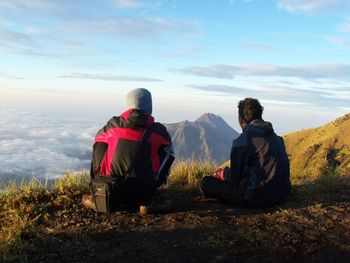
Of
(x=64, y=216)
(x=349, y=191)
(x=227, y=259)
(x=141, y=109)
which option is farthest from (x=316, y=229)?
(x=64, y=216)

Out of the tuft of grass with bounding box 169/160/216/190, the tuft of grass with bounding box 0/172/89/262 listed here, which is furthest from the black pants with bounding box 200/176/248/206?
the tuft of grass with bounding box 0/172/89/262

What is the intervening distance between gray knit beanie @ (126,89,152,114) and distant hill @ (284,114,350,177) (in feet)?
115

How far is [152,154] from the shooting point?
667cm

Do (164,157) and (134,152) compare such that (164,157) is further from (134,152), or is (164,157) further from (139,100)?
(139,100)

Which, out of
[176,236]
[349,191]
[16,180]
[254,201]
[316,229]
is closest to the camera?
[176,236]

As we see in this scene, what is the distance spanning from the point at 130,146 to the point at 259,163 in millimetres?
1960

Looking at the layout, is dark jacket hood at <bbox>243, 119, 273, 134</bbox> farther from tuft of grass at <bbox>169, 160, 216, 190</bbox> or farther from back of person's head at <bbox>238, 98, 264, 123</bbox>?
tuft of grass at <bbox>169, 160, 216, 190</bbox>

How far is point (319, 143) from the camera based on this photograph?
4934 centimetres

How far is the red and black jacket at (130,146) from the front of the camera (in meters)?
6.52

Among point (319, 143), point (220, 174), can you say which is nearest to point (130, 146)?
point (220, 174)

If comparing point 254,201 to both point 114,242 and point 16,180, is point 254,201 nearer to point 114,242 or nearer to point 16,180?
point 114,242

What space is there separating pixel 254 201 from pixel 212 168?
2.17m

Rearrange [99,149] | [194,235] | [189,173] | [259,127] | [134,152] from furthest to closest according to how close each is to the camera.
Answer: [189,173] < [259,127] < [99,149] < [134,152] < [194,235]

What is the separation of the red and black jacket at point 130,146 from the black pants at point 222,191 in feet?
3.83
